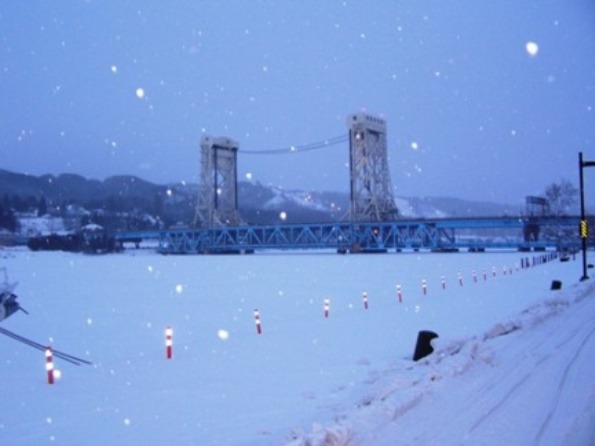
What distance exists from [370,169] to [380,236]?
7747 mm

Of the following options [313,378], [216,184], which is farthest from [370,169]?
[313,378]

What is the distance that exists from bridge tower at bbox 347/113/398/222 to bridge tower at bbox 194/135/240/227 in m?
20.8

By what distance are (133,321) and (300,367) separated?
7.94 m

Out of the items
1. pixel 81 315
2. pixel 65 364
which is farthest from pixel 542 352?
pixel 81 315

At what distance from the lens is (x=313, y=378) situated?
8.53 meters

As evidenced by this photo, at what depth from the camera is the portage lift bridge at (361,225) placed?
5953 centimetres

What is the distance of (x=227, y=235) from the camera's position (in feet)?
261

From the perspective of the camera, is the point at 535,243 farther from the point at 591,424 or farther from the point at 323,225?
the point at 591,424

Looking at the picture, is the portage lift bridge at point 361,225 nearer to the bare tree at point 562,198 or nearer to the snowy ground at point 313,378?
the bare tree at point 562,198

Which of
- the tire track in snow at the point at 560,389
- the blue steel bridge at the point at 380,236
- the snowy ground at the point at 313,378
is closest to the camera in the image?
the tire track in snow at the point at 560,389

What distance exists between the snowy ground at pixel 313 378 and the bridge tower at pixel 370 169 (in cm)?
4939

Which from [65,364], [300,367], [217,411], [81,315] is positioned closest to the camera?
[217,411]

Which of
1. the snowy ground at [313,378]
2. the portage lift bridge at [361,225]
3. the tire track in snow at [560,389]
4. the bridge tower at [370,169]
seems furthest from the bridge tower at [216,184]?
the tire track in snow at [560,389]

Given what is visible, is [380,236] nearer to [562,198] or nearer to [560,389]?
[562,198]
